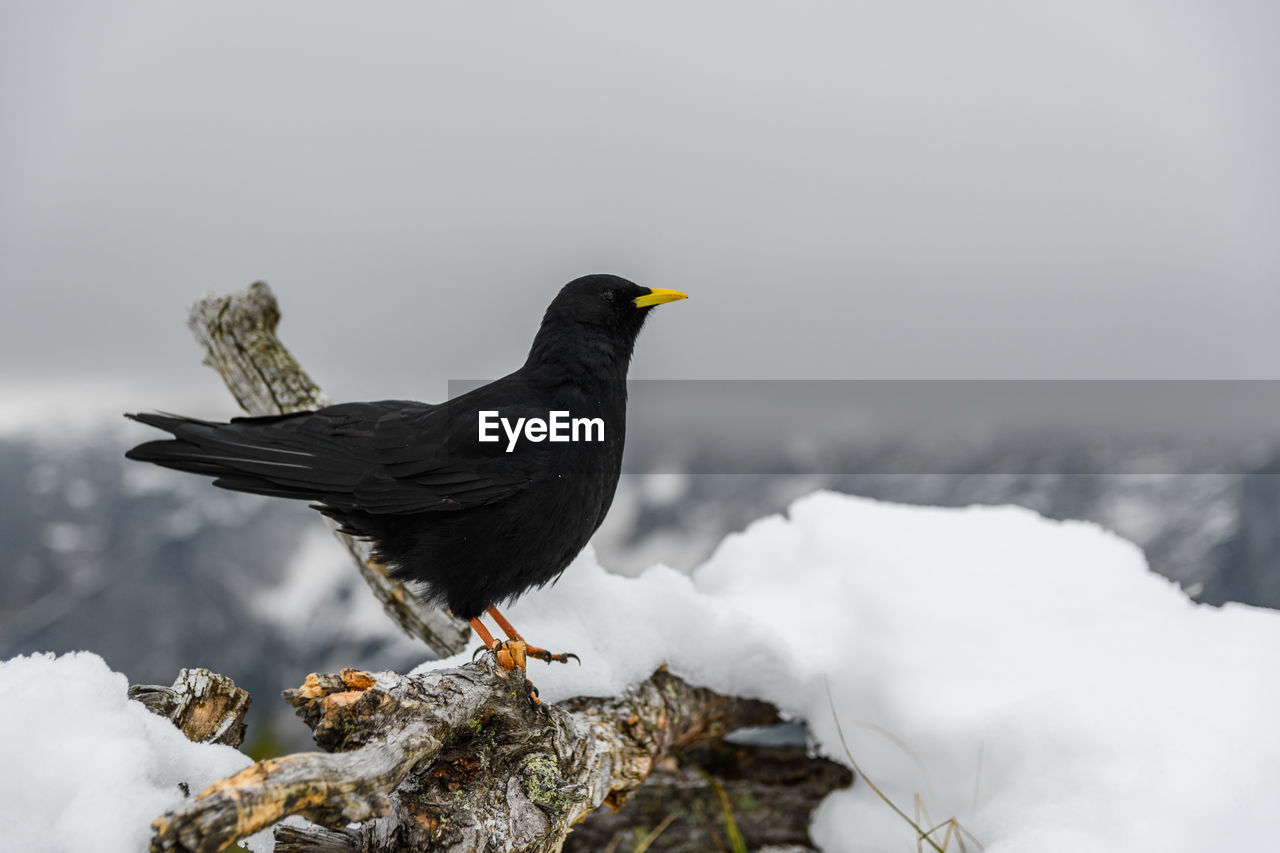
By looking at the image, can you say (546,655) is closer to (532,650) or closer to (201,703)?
(532,650)

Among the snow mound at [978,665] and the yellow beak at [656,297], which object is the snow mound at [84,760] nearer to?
the snow mound at [978,665]

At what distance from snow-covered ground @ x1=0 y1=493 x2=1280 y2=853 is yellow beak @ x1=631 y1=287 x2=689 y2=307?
134 cm

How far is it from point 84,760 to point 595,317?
2.30 metres

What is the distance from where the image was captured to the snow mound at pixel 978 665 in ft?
9.75

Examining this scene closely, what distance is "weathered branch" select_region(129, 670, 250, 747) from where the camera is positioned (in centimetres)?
228

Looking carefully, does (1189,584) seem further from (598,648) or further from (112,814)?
(112,814)

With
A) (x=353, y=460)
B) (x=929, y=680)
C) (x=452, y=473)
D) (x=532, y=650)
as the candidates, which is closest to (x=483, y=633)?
(x=532, y=650)

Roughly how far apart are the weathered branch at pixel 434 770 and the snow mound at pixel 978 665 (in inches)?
16.3

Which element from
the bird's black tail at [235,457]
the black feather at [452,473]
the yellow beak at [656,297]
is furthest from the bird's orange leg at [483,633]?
the yellow beak at [656,297]

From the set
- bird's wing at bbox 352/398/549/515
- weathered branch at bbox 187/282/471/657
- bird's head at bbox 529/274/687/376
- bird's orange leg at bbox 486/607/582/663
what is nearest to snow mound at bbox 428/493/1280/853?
bird's orange leg at bbox 486/607/582/663

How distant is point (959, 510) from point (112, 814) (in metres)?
4.95

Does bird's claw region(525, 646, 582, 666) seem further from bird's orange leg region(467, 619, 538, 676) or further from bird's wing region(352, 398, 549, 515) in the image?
bird's wing region(352, 398, 549, 515)

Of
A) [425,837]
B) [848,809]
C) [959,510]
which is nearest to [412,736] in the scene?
[425,837]

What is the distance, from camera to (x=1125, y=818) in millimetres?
2832
